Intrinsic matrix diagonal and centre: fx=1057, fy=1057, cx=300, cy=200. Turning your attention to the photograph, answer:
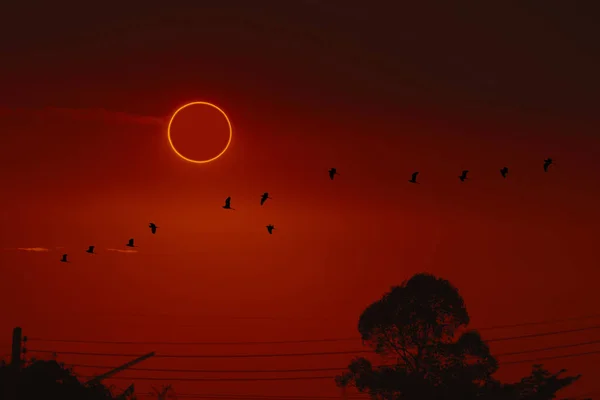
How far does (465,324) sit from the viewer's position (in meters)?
85.5

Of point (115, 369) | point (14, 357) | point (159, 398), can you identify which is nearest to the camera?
point (14, 357)

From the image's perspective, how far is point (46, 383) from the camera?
74.6 meters

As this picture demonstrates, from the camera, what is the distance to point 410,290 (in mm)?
84938

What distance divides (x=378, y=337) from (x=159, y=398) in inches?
2488

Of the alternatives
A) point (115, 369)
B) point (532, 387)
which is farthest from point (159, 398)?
point (532, 387)

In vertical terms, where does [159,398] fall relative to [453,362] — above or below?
above

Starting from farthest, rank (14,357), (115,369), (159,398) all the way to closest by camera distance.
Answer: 1. (159,398)
2. (115,369)
3. (14,357)

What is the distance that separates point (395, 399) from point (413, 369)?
9.31ft

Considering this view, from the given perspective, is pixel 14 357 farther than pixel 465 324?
No

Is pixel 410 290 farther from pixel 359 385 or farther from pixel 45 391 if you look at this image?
pixel 45 391

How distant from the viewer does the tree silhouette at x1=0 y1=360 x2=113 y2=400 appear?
73.9m

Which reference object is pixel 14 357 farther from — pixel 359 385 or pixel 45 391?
pixel 359 385

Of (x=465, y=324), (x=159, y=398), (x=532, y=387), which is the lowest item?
(x=532, y=387)

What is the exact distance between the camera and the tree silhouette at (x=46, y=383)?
2908 inches
